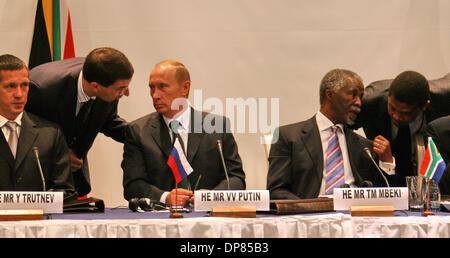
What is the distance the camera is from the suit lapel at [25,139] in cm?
398

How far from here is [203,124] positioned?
4457 millimetres

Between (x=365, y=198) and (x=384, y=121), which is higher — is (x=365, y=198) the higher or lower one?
the lower one

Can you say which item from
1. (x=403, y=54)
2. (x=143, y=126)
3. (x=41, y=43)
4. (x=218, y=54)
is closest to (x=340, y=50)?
(x=403, y=54)

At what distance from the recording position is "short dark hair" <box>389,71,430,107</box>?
4.57m

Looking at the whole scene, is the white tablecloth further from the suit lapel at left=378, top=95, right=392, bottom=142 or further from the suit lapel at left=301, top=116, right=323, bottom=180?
the suit lapel at left=378, top=95, right=392, bottom=142

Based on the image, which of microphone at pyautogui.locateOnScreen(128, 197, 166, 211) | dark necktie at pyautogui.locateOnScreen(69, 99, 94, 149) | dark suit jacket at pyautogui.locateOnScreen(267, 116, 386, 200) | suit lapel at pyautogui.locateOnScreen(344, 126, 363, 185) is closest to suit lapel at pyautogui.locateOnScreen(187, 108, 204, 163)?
dark suit jacket at pyautogui.locateOnScreen(267, 116, 386, 200)

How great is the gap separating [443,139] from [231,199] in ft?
5.89

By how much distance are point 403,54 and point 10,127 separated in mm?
3214

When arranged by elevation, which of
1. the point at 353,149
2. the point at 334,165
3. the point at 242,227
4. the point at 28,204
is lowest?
the point at 242,227

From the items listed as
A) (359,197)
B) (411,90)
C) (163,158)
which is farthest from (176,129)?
(411,90)

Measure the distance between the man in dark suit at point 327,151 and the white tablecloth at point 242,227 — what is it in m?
0.88

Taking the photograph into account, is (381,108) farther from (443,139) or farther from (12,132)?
(12,132)

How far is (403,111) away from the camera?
4617 millimetres
